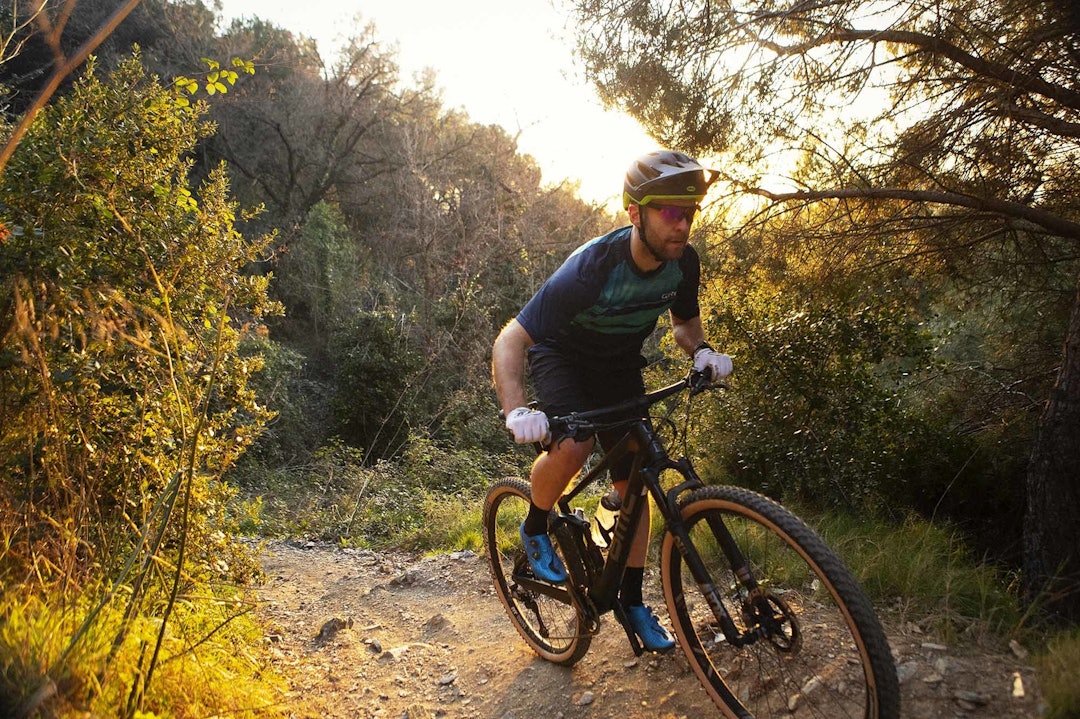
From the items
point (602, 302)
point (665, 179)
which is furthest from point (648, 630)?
point (665, 179)

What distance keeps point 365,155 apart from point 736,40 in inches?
754

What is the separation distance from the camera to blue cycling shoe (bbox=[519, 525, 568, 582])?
3289 mm

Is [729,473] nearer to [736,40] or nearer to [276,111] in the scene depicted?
[736,40]

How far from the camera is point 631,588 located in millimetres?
3076

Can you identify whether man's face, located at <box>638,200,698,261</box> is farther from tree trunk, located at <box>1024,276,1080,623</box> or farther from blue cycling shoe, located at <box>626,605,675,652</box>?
tree trunk, located at <box>1024,276,1080,623</box>

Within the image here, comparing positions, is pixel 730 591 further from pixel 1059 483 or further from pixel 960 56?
pixel 960 56

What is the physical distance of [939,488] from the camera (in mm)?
5973

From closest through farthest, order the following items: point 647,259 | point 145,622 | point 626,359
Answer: point 145,622 < point 647,259 < point 626,359

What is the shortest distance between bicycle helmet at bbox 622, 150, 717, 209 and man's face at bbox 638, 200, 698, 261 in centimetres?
3

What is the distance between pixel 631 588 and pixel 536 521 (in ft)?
1.73

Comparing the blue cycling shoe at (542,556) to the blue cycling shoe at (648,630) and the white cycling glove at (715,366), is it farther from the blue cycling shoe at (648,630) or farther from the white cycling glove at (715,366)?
the white cycling glove at (715,366)

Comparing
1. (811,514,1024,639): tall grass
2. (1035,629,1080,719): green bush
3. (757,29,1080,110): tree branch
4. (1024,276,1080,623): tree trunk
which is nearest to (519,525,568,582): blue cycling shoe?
(811,514,1024,639): tall grass

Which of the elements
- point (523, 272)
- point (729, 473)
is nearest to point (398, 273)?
point (523, 272)

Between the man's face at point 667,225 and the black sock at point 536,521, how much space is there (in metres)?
1.28
